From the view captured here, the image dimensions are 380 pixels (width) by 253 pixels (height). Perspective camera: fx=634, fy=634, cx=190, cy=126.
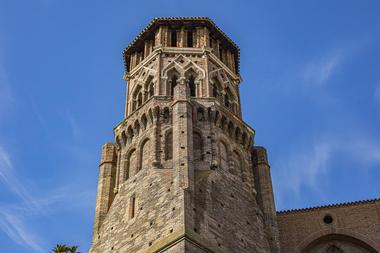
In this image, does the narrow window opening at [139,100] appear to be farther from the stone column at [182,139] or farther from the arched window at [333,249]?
the arched window at [333,249]

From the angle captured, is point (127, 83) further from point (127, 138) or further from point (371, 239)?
point (371, 239)

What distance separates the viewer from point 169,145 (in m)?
24.7

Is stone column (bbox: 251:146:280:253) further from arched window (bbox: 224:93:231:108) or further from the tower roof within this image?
the tower roof

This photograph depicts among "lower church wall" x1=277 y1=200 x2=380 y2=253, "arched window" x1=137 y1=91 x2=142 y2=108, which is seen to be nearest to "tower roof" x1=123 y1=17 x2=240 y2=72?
"arched window" x1=137 y1=91 x2=142 y2=108

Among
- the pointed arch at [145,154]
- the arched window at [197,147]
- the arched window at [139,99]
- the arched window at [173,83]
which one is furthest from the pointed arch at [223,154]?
the arched window at [139,99]

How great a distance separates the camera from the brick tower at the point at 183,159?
2120 cm

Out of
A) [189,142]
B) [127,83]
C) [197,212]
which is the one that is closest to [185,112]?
[189,142]

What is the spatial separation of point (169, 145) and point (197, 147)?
44.0 inches

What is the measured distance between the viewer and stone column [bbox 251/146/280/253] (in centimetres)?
2456

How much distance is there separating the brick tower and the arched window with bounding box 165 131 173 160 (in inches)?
1.7

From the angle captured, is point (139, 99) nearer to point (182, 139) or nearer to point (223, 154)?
point (223, 154)

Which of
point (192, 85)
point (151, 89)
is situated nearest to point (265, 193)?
point (192, 85)

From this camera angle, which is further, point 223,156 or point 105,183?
point 105,183

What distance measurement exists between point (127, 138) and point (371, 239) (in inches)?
423
